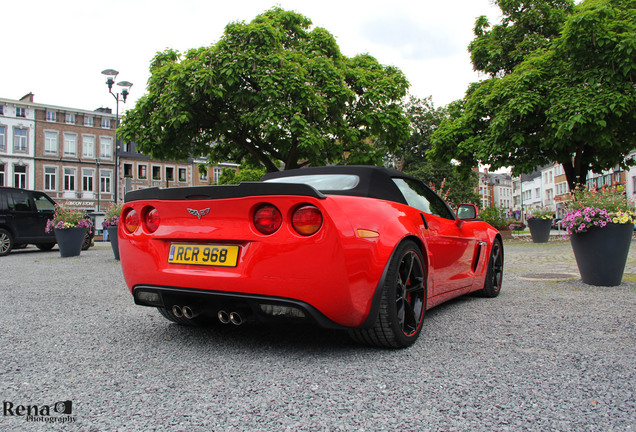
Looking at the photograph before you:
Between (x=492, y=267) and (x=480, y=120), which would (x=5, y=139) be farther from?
(x=492, y=267)

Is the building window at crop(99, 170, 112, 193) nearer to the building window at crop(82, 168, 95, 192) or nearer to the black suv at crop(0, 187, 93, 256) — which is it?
the building window at crop(82, 168, 95, 192)

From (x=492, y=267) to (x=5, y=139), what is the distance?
56.8 meters

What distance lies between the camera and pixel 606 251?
19.9 ft

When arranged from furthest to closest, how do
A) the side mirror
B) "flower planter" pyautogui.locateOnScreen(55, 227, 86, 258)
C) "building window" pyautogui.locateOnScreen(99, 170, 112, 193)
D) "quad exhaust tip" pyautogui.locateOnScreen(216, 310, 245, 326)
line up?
"building window" pyautogui.locateOnScreen(99, 170, 112, 193)
"flower planter" pyautogui.locateOnScreen(55, 227, 86, 258)
the side mirror
"quad exhaust tip" pyautogui.locateOnScreen(216, 310, 245, 326)

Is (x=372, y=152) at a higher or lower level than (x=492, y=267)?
higher

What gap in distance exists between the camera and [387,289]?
2.95 meters

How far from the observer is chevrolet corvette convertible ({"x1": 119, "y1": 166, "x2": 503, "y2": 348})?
2695 millimetres

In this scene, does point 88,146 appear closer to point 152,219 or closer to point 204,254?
point 152,219

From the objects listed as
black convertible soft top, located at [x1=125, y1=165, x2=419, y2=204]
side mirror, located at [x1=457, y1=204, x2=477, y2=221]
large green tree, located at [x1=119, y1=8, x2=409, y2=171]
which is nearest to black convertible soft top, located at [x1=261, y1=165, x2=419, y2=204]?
black convertible soft top, located at [x1=125, y1=165, x2=419, y2=204]

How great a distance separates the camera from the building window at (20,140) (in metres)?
50.7

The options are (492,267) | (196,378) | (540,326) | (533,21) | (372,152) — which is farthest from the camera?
(533,21)

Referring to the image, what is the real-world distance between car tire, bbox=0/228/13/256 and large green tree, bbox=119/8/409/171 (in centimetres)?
484

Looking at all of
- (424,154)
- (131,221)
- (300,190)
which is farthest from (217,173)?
(300,190)

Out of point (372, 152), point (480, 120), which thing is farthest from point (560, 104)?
point (372, 152)
